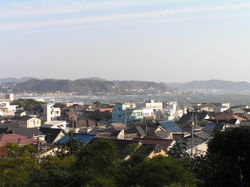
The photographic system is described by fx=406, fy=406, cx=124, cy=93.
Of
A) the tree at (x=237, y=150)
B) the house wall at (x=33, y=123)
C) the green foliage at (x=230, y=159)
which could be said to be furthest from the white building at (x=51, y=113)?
the tree at (x=237, y=150)

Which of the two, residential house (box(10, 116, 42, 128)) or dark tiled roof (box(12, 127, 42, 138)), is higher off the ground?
dark tiled roof (box(12, 127, 42, 138))

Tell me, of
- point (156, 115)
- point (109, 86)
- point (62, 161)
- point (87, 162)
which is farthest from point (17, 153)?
point (109, 86)

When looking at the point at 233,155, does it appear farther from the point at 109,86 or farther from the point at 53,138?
the point at 109,86

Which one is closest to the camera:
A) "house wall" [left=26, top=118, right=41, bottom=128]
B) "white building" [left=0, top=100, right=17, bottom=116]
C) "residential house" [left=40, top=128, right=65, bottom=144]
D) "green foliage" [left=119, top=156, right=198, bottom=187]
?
"green foliage" [left=119, top=156, right=198, bottom=187]

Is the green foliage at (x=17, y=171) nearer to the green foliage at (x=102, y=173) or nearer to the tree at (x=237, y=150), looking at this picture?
the green foliage at (x=102, y=173)

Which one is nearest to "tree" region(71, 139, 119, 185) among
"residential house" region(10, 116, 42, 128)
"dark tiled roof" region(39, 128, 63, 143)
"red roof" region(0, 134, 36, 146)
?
"red roof" region(0, 134, 36, 146)

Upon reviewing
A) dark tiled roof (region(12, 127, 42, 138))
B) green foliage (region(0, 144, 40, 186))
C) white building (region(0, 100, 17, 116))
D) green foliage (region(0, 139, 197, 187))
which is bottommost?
white building (region(0, 100, 17, 116))

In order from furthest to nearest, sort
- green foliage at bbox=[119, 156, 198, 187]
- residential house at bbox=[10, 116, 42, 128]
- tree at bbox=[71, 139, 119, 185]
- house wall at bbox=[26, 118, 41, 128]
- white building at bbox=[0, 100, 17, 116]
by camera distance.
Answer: white building at bbox=[0, 100, 17, 116] < house wall at bbox=[26, 118, 41, 128] < residential house at bbox=[10, 116, 42, 128] < tree at bbox=[71, 139, 119, 185] < green foliage at bbox=[119, 156, 198, 187]

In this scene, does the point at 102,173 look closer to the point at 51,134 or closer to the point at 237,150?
the point at 237,150

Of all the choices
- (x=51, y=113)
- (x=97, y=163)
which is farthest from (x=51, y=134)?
(x=51, y=113)

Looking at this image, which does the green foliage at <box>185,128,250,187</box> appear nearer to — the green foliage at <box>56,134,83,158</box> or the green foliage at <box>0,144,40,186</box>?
the green foliage at <box>0,144,40,186</box>
